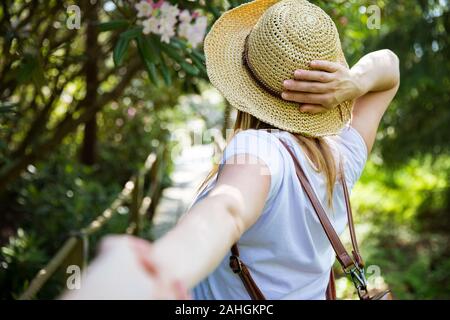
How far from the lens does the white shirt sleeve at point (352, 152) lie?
163 centimetres

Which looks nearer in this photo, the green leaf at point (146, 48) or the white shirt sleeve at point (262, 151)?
the white shirt sleeve at point (262, 151)

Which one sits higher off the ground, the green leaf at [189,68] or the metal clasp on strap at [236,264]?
the metal clasp on strap at [236,264]

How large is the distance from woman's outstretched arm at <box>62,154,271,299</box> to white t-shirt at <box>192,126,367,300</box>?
7 cm

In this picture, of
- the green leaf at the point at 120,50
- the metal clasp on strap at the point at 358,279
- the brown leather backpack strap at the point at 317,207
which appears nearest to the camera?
the brown leather backpack strap at the point at 317,207

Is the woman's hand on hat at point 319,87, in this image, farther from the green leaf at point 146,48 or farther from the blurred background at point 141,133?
the green leaf at point 146,48

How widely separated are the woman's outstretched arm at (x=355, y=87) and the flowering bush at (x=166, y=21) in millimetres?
1111

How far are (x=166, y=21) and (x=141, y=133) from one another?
5442mm

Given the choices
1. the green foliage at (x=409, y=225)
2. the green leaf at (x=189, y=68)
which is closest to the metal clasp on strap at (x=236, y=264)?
the green leaf at (x=189, y=68)

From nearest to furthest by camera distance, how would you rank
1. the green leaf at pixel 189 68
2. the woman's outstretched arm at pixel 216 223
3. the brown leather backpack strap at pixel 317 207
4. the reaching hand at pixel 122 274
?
1. the reaching hand at pixel 122 274
2. the woman's outstretched arm at pixel 216 223
3. the brown leather backpack strap at pixel 317 207
4. the green leaf at pixel 189 68

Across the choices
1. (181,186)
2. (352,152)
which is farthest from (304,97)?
(181,186)

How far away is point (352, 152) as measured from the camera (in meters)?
1.65

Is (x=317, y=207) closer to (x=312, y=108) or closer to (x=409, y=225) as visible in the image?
(x=312, y=108)

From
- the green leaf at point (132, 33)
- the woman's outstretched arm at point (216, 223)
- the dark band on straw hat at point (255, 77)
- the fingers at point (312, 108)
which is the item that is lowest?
the green leaf at point (132, 33)
